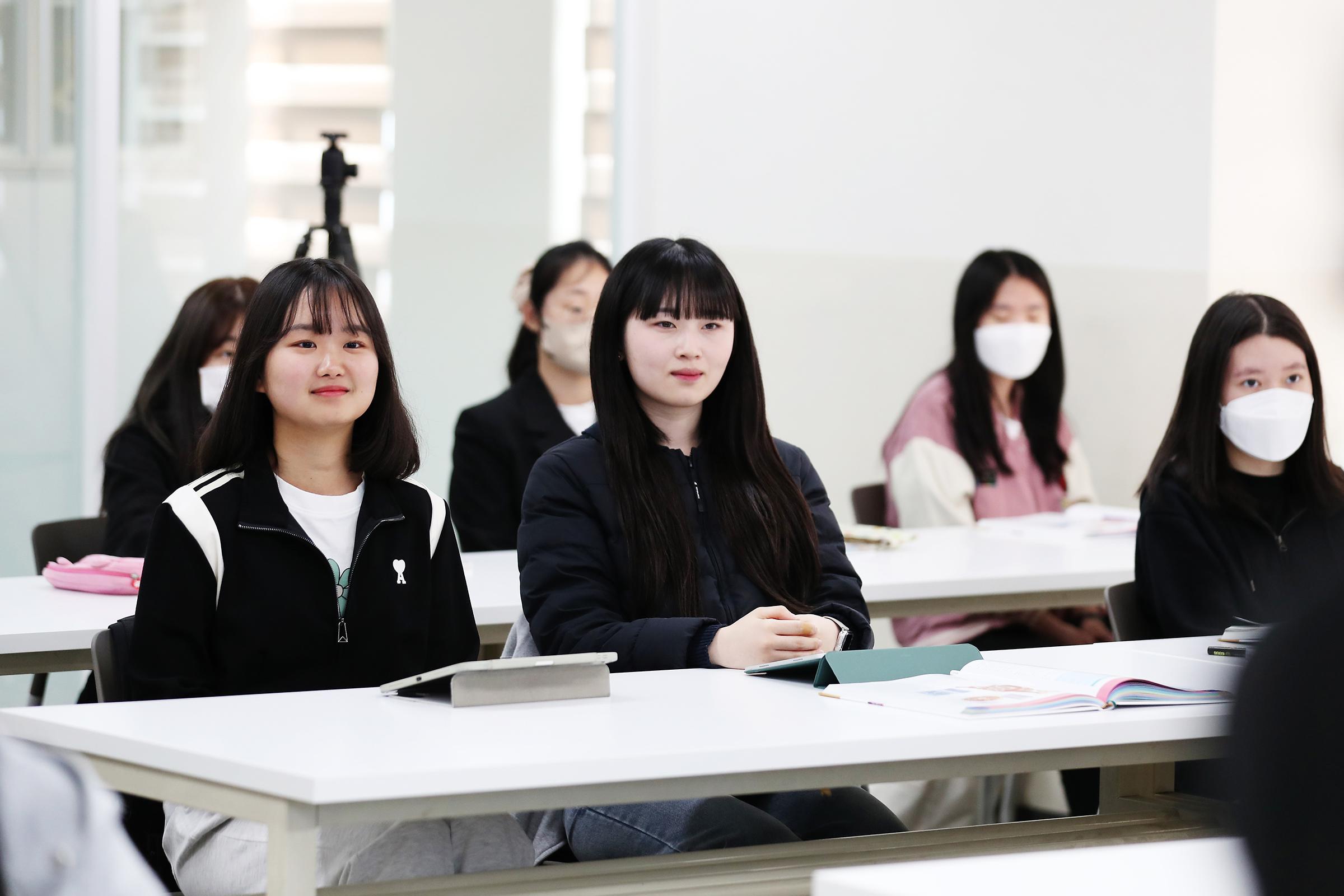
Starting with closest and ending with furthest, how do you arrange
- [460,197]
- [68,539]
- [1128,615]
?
[1128,615] → [68,539] → [460,197]

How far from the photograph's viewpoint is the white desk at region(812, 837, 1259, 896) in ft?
3.59

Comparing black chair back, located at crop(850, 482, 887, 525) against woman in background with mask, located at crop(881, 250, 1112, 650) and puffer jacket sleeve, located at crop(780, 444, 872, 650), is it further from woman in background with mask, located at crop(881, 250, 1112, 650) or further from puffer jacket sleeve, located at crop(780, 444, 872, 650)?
puffer jacket sleeve, located at crop(780, 444, 872, 650)

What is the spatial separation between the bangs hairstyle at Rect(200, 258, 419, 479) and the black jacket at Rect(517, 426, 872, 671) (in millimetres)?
224

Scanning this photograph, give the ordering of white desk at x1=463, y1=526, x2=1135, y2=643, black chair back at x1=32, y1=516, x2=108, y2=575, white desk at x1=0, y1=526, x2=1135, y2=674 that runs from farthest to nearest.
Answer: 1. black chair back at x1=32, y1=516, x2=108, y2=575
2. white desk at x1=463, y1=526, x2=1135, y2=643
3. white desk at x1=0, y1=526, x2=1135, y2=674

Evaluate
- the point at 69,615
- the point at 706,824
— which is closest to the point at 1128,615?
the point at 706,824

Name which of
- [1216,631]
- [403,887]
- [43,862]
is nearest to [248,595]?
[403,887]

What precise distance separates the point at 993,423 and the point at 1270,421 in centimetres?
141

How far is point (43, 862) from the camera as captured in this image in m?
0.90

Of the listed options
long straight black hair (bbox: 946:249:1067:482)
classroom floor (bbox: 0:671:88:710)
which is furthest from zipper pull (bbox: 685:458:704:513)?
classroom floor (bbox: 0:671:88:710)

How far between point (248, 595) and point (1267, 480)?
73.0 inches

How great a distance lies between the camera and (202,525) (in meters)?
2.12

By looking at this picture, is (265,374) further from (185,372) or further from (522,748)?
(185,372)

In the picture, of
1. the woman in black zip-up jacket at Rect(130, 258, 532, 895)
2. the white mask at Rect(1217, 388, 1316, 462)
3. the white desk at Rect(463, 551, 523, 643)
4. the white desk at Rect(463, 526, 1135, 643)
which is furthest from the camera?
the white desk at Rect(463, 526, 1135, 643)

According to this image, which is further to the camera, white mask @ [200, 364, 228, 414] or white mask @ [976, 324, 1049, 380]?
white mask @ [976, 324, 1049, 380]
